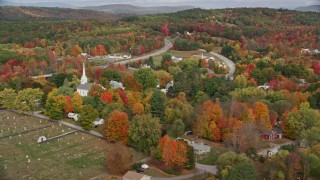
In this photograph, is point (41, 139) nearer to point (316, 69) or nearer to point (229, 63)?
point (316, 69)

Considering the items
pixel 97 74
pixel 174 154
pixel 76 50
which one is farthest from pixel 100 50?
pixel 174 154

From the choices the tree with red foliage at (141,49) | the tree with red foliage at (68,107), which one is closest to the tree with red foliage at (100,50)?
the tree with red foliage at (141,49)

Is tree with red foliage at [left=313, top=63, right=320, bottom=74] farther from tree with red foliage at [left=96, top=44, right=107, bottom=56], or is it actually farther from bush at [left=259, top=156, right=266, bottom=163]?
tree with red foliage at [left=96, top=44, right=107, bottom=56]

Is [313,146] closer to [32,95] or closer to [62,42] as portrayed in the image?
[32,95]

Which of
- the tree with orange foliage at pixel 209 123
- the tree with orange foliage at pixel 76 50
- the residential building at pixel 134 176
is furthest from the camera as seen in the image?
the tree with orange foliage at pixel 76 50

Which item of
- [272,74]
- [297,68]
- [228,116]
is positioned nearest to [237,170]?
[228,116]

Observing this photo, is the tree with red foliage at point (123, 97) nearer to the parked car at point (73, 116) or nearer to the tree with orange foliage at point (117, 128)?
the parked car at point (73, 116)

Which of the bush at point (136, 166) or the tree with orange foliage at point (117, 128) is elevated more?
the tree with orange foliage at point (117, 128)
